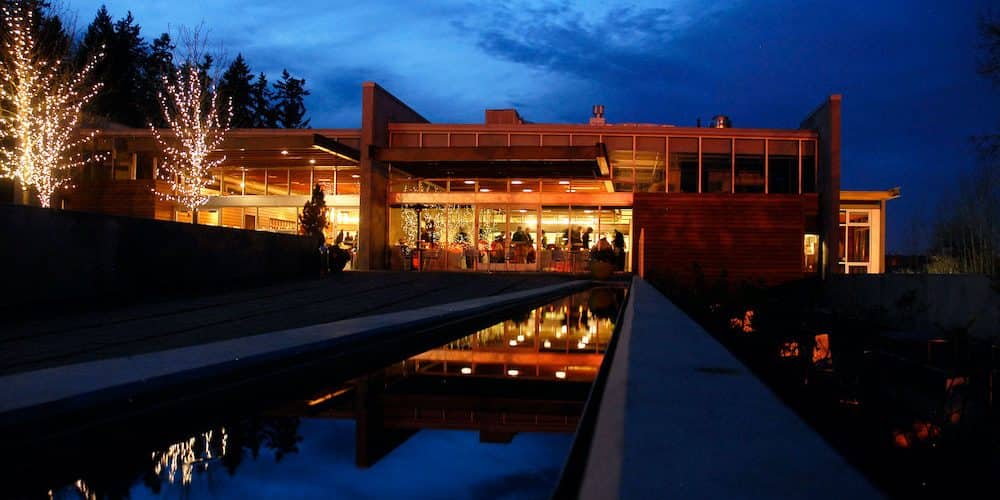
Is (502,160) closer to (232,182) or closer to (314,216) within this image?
(314,216)

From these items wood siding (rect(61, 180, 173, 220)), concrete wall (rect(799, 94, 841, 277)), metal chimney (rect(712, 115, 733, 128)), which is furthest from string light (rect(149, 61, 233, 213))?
concrete wall (rect(799, 94, 841, 277))

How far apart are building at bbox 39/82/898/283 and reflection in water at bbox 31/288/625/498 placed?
23215 millimetres

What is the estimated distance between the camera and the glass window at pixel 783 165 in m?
31.4

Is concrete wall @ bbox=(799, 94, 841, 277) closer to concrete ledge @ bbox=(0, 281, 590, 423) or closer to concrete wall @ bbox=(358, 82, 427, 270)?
concrete wall @ bbox=(358, 82, 427, 270)

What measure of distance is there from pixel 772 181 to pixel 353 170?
1702 cm

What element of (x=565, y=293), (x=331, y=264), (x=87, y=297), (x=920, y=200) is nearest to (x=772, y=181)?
(x=920, y=200)

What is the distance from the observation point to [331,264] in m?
23.2

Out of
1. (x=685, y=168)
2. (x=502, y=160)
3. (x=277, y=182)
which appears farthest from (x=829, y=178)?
(x=277, y=182)

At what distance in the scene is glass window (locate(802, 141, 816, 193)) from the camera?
31.2 metres

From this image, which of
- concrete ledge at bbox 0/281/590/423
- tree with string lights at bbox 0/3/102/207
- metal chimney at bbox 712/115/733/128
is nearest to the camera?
concrete ledge at bbox 0/281/590/423

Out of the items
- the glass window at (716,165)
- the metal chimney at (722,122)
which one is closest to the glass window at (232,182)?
the glass window at (716,165)

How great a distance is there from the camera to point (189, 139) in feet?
102

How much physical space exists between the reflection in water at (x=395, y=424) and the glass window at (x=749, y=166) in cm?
2632

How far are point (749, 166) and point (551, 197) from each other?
804 cm
